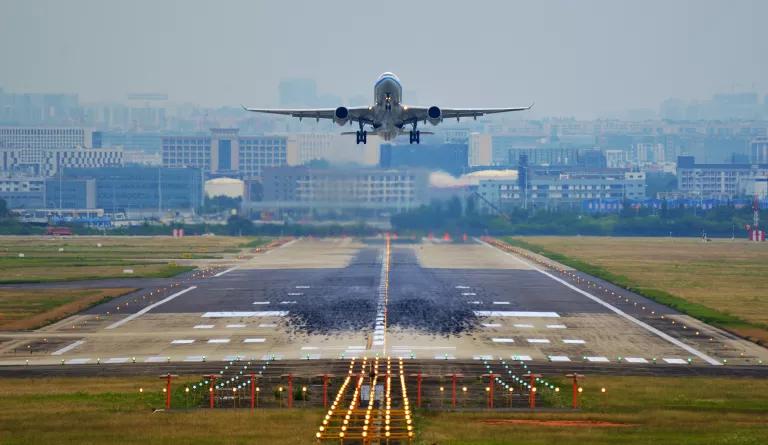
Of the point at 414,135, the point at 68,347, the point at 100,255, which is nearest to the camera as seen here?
the point at 68,347

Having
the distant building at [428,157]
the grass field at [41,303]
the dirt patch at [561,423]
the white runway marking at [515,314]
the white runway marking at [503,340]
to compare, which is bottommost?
the dirt patch at [561,423]

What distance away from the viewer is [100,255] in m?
143

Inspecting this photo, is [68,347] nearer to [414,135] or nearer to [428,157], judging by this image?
[414,135]

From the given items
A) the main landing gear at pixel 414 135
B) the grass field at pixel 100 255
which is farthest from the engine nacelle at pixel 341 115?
the grass field at pixel 100 255

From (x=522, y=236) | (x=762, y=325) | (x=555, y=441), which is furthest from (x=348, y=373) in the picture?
(x=522, y=236)

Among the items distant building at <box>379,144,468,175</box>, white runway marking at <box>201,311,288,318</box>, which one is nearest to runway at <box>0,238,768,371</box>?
white runway marking at <box>201,311,288,318</box>

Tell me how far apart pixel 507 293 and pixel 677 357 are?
1333 inches

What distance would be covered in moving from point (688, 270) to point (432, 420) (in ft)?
259

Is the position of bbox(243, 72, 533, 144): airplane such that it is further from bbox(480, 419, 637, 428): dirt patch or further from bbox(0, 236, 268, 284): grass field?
bbox(480, 419, 637, 428): dirt patch

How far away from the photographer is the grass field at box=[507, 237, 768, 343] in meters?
85.7

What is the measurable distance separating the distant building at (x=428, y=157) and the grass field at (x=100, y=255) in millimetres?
18983

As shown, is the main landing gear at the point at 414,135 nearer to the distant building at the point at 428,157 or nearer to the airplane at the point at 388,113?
the airplane at the point at 388,113

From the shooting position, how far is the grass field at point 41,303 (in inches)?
3115

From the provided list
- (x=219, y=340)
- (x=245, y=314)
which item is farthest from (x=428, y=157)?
(x=219, y=340)
